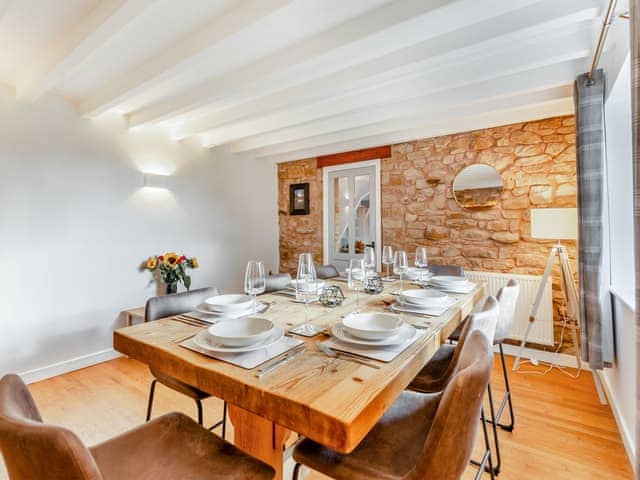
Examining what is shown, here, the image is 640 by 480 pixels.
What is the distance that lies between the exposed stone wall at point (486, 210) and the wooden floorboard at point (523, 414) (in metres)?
0.94

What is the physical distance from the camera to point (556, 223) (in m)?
2.55

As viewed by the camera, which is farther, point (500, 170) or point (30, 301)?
point (500, 170)

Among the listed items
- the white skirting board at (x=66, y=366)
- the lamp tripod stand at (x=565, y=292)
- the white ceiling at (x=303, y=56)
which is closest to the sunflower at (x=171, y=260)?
the white skirting board at (x=66, y=366)

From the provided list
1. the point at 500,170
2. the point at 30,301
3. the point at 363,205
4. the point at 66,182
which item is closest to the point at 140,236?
the point at 66,182

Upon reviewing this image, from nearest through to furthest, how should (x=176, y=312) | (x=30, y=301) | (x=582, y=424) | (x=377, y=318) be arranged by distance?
(x=377, y=318), (x=176, y=312), (x=582, y=424), (x=30, y=301)

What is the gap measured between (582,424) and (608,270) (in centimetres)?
106

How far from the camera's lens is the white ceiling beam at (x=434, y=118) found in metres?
2.66

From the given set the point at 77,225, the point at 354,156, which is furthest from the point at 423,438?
the point at 354,156

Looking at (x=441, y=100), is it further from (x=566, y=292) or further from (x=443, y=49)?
(x=566, y=292)

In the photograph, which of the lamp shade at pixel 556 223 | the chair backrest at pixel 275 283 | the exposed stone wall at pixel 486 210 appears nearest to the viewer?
the chair backrest at pixel 275 283

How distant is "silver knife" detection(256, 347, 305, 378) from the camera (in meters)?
0.90

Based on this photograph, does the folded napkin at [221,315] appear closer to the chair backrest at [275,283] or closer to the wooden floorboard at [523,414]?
the chair backrest at [275,283]

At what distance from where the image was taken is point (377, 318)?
1.27m

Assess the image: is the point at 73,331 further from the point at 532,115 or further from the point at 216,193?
the point at 532,115
